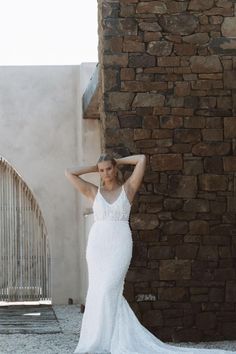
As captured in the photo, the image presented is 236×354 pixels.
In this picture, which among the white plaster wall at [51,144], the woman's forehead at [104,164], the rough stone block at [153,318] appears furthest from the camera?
the white plaster wall at [51,144]

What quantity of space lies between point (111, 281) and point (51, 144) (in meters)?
6.27

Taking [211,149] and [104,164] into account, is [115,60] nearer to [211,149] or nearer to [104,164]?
[211,149]

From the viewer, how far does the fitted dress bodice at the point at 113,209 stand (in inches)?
259

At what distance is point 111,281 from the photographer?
20.9ft

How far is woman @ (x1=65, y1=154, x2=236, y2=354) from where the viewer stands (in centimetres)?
637

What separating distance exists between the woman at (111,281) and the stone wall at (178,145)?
39.6 inches

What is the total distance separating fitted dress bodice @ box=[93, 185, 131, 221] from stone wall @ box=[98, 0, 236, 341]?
1.02m

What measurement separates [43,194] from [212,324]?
514 centimetres

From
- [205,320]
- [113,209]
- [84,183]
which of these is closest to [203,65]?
[84,183]

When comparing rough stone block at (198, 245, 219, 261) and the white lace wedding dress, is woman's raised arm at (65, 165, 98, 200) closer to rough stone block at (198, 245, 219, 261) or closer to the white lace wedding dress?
the white lace wedding dress

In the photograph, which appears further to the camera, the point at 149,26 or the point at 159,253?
the point at 149,26

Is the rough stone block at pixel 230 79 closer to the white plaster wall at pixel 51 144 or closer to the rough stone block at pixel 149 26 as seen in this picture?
the rough stone block at pixel 149 26

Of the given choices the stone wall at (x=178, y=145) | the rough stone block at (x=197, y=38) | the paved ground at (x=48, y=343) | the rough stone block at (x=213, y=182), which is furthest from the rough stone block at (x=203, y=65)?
the paved ground at (x=48, y=343)

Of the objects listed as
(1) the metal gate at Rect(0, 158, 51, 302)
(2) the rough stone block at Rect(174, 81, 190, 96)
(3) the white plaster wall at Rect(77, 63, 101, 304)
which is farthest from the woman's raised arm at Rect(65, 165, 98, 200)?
(1) the metal gate at Rect(0, 158, 51, 302)
